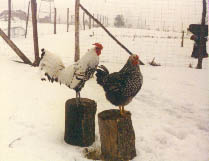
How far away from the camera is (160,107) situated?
522 cm

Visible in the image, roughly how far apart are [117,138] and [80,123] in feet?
2.00

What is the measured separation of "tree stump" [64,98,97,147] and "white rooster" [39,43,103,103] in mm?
278

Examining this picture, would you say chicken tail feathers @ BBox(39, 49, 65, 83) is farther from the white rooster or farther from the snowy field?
the snowy field

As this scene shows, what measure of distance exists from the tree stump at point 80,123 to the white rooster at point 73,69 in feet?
0.91

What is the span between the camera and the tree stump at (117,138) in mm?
3398

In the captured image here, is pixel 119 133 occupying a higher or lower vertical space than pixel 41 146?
higher

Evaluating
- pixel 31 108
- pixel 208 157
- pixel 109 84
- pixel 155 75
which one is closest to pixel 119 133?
pixel 109 84

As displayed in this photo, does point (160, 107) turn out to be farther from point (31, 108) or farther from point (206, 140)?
point (31, 108)

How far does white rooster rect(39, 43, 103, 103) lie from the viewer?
366cm

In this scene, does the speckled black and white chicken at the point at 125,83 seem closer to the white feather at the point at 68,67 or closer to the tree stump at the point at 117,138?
the tree stump at the point at 117,138

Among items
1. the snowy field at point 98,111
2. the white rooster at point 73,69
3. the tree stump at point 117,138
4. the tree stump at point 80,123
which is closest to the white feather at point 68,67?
the white rooster at point 73,69

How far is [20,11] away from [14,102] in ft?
71.0

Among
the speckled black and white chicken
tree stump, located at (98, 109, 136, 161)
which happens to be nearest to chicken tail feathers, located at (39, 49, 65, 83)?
the speckled black and white chicken

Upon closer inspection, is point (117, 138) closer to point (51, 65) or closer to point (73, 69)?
point (73, 69)
